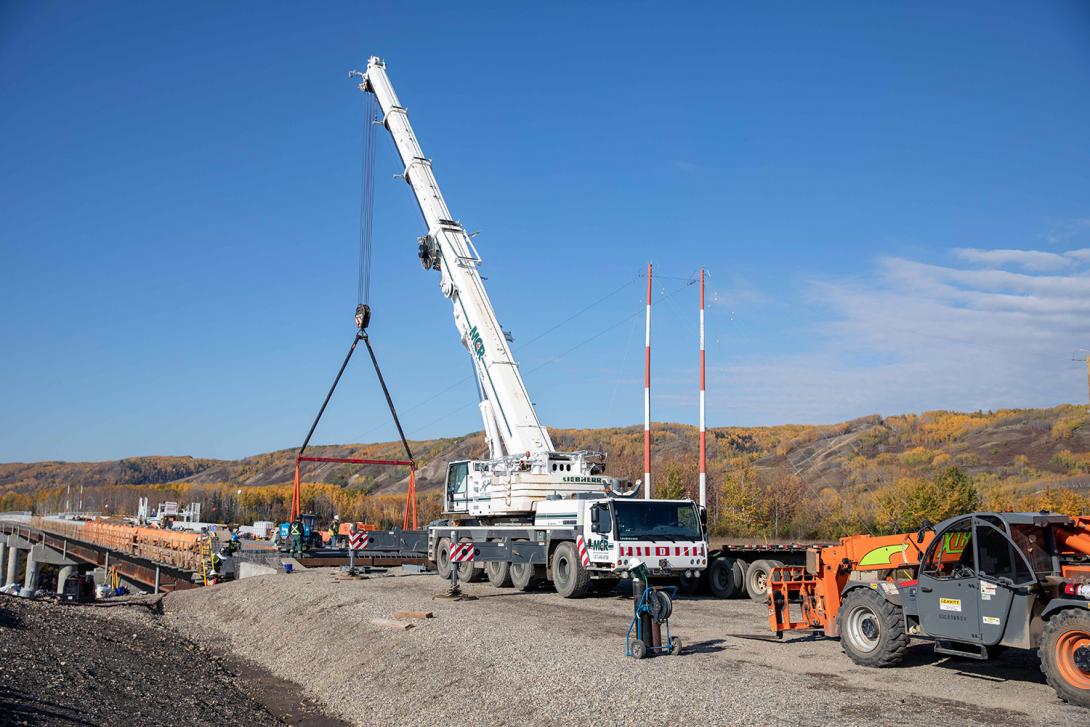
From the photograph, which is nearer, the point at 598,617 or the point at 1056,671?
the point at 1056,671

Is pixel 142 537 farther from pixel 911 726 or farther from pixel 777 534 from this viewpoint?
pixel 911 726

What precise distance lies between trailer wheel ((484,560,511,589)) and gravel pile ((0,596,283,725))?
7.04 meters

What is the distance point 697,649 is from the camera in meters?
13.4

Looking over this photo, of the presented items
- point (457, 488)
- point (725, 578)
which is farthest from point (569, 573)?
point (457, 488)

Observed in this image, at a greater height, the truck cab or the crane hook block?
the crane hook block

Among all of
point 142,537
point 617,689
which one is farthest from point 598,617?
point 142,537

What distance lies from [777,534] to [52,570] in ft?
199

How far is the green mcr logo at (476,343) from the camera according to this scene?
2480cm

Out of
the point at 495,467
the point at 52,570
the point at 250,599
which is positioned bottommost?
the point at 52,570

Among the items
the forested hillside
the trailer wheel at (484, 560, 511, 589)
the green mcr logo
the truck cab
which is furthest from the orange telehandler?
the forested hillside

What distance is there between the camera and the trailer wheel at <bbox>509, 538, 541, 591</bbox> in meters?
21.5

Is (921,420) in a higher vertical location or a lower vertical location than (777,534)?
higher

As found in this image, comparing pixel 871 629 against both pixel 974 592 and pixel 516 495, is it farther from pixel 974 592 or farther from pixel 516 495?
pixel 516 495

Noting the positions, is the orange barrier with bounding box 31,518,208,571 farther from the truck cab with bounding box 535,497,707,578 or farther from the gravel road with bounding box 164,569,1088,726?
the truck cab with bounding box 535,497,707,578
